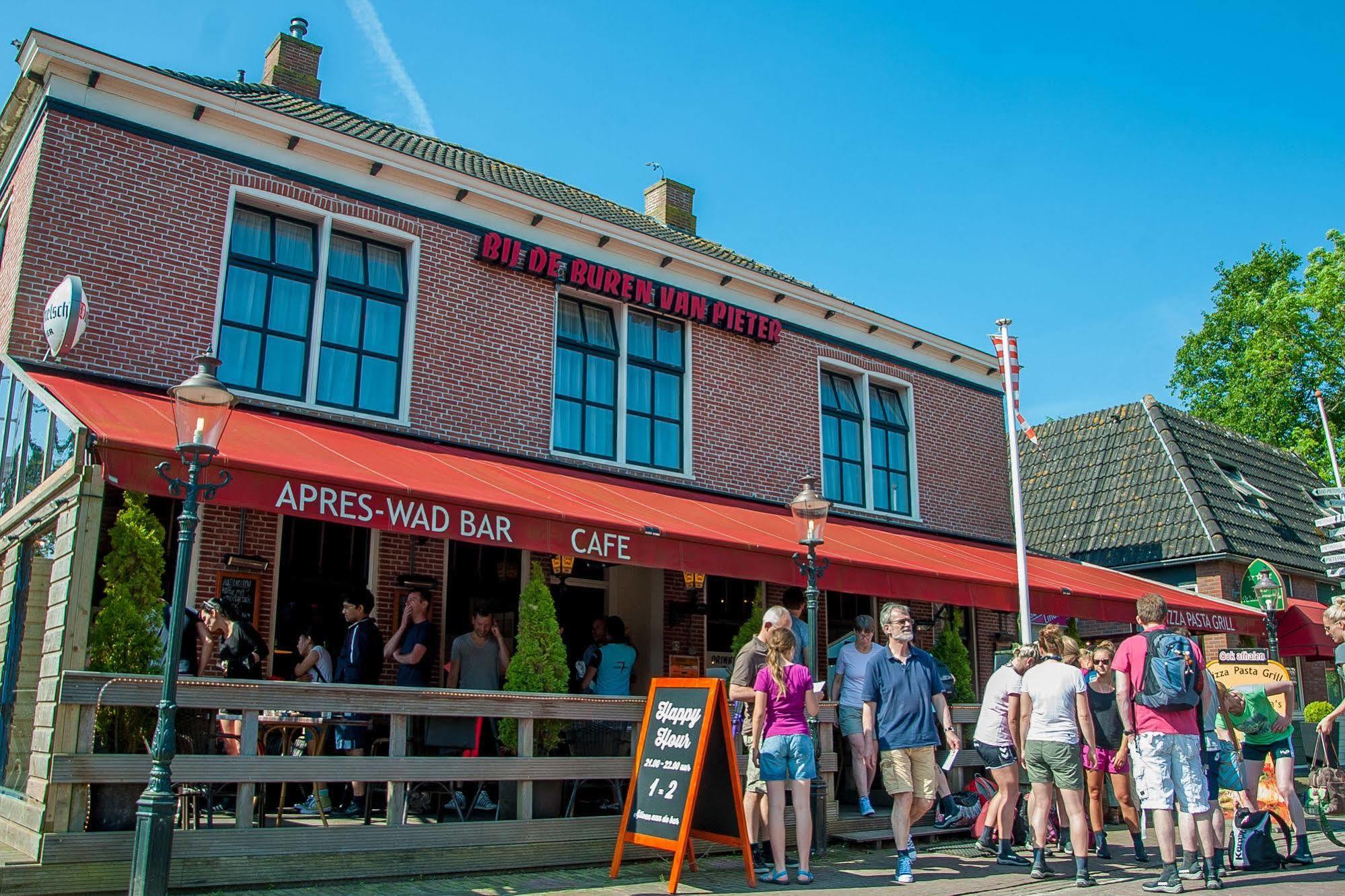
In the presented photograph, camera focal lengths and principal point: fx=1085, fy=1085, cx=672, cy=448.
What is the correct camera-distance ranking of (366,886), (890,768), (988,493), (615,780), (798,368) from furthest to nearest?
(988,493)
(798,368)
(615,780)
(890,768)
(366,886)

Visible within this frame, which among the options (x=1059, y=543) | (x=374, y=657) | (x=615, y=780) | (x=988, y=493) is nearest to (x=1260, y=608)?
(x=988, y=493)

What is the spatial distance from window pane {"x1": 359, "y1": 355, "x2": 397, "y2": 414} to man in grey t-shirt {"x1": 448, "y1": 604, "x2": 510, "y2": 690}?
3104 mm

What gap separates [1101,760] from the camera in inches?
348

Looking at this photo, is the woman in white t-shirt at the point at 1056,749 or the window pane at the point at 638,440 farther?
the window pane at the point at 638,440

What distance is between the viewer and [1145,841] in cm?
1031

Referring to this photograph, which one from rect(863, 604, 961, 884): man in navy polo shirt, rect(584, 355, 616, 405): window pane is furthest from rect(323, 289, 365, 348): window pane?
rect(863, 604, 961, 884): man in navy polo shirt

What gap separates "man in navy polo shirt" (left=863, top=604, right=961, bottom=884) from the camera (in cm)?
793

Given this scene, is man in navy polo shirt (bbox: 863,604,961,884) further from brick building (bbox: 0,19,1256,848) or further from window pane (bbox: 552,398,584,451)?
window pane (bbox: 552,398,584,451)

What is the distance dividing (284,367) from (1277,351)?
2908cm

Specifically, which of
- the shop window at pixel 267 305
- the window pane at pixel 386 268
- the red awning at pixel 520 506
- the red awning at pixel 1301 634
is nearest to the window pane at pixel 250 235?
the shop window at pixel 267 305

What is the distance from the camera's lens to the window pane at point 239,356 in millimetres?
10555

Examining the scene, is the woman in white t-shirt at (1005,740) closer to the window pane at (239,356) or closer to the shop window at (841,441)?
the shop window at (841,441)

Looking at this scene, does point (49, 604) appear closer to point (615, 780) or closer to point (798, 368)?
point (615, 780)

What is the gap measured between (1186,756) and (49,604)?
7613 millimetres
